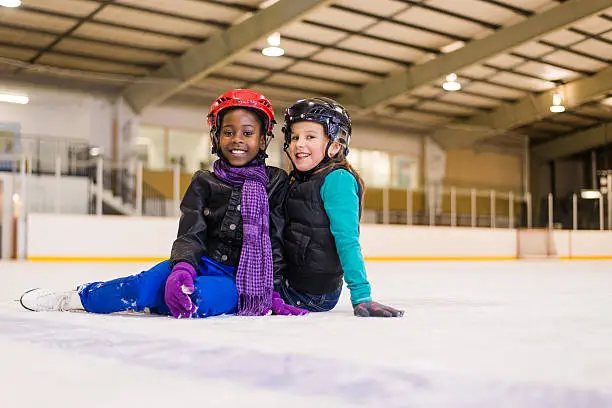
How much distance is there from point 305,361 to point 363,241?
44.6 feet

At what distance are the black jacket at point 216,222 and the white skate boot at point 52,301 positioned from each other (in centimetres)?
65

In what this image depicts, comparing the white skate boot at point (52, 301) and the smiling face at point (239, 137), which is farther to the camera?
the white skate boot at point (52, 301)

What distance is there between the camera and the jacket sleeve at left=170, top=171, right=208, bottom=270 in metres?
3.22

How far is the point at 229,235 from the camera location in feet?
11.0

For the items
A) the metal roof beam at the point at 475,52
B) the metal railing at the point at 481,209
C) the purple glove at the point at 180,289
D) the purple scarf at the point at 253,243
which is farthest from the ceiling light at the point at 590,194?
the purple glove at the point at 180,289

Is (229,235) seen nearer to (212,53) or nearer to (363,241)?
(363,241)

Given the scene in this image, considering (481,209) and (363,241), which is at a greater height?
(481,209)

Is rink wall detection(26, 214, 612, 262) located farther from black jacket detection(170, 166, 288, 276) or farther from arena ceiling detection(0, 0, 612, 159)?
black jacket detection(170, 166, 288, 276)

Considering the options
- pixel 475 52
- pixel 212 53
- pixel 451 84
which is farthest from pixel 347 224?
pixel 451 84

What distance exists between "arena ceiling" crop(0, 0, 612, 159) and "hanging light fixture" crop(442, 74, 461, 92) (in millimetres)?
241

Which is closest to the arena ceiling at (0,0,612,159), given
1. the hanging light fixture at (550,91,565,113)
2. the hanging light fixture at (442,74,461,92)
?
the hanging light fixture at (550,91,565,113)

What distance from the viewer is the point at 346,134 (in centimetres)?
351

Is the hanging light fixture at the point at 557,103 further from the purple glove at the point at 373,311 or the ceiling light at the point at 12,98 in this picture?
the purple glove at the point at 373,311

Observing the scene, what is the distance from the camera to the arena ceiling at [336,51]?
15.6m
